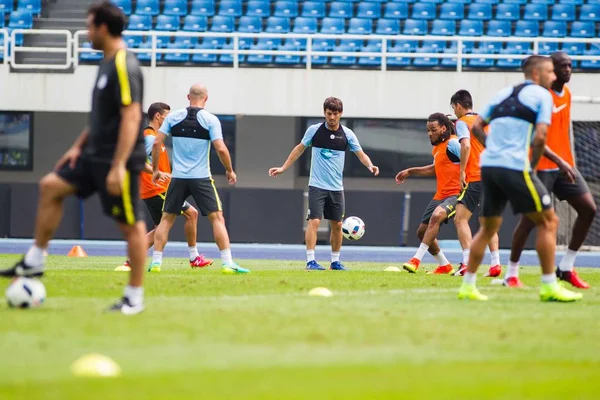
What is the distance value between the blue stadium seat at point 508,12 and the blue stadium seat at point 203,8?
22.8ft

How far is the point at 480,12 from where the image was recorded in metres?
25.2

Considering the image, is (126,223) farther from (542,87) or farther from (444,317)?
(542,87)

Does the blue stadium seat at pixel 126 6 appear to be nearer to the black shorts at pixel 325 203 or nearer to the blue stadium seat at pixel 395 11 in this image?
the blue stadium seat at pixel 395 11

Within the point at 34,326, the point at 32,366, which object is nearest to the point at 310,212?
the point at 34,326

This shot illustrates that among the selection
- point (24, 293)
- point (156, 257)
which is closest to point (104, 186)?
point (24, 293)

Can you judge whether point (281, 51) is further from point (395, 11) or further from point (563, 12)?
point (563, 12)

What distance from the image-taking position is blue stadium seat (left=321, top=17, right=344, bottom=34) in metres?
24.7

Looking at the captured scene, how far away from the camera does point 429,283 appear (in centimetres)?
1117

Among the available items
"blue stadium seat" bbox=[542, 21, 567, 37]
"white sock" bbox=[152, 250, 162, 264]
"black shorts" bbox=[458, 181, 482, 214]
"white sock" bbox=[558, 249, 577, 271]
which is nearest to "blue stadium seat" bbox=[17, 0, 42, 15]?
"blue stadium seat" bbox=[542, 21, 567, 37]

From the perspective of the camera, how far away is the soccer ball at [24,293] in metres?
7.28

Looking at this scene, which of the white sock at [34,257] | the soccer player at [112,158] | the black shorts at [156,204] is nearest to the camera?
the soccer player at [112,158]

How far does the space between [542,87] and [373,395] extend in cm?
487

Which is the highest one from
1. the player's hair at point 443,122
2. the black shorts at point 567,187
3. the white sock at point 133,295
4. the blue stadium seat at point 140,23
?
the blue stadium seat at point 140,23

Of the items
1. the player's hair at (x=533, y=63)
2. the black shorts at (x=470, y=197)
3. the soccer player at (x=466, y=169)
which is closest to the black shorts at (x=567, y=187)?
the player's hair at (x=533, y=63)
